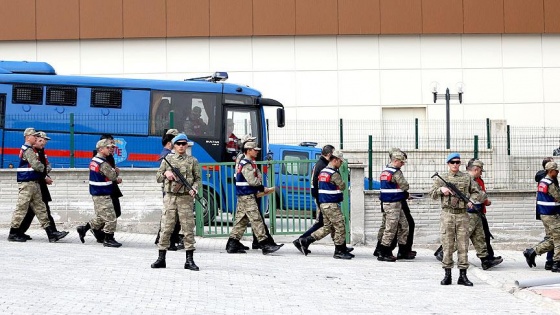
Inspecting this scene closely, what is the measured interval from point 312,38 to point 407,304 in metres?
26.2

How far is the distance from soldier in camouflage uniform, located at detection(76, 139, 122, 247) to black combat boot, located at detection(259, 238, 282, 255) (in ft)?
7.34

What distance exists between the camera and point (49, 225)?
17.5 metres

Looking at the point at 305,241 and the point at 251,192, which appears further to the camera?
the point at 305,241

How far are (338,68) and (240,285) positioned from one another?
2524 centimetres

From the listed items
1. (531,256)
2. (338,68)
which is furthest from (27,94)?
(338,68)

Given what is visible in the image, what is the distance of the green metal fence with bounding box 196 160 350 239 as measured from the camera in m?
19.2

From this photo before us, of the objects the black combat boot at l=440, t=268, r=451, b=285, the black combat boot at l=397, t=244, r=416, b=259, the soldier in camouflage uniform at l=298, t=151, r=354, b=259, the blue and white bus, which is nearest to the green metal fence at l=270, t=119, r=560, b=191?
the blue and white bus

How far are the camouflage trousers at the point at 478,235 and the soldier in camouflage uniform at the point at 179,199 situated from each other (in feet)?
13.7

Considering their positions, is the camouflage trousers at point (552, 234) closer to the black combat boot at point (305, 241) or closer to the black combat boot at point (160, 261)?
the black combat boot at point (305, 241)

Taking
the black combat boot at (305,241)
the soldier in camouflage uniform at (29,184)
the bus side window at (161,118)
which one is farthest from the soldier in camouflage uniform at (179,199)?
the bus side window at (161,118)

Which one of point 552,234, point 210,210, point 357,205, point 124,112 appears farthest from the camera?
point 124,112

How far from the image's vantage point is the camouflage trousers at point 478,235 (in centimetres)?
1625

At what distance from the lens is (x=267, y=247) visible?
1705 centimetres

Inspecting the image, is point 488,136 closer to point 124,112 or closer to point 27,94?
point 124,112
